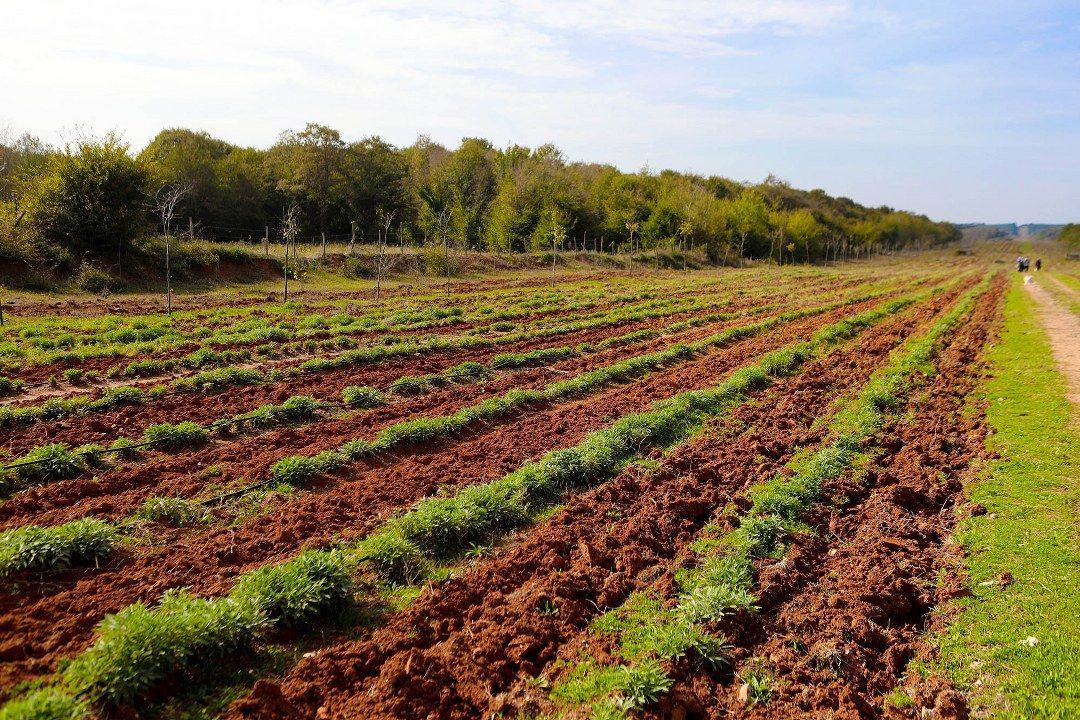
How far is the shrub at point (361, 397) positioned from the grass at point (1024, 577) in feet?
35.7

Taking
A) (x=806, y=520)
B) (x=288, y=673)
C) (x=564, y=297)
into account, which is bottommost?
(x=288, y=673)

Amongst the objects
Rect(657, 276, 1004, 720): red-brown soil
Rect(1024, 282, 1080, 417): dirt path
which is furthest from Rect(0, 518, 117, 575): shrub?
Rect(1024, 282, 1080, 417): dirt path

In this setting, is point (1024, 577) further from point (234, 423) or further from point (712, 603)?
point (234, 423)

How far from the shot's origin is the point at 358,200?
192 feet

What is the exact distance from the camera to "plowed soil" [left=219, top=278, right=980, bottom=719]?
4.81 metres

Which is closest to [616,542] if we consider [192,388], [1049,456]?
[1049,456]

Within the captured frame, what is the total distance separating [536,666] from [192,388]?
1192 centimetres

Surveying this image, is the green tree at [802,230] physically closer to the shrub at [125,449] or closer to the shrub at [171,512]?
the shrub at [125,449]

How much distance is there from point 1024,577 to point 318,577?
781 centimetres

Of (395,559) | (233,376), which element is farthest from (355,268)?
(395,559)

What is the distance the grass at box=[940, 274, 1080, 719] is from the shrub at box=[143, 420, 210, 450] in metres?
11.4

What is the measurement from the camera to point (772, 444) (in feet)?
35.0

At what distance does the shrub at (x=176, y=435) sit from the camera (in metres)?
10.1

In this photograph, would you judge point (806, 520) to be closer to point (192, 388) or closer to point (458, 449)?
point (458, 449)
